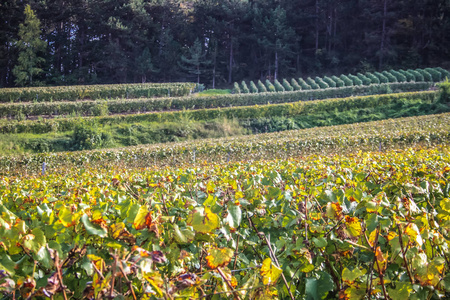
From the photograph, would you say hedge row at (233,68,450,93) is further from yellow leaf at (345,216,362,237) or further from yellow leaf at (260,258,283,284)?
yellow leaf at (260,258,283,284)

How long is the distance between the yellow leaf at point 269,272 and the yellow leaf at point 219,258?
13cm

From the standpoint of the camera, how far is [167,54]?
45500 mm

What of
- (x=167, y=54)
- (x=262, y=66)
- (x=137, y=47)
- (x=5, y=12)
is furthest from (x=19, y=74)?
(x=262, y=66)

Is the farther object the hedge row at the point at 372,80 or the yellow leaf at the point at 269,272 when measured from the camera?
the hedge row at the point at 372,80

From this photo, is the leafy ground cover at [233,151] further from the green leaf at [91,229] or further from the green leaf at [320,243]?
the green leaf at [91,229]

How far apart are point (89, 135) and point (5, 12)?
1323 inches

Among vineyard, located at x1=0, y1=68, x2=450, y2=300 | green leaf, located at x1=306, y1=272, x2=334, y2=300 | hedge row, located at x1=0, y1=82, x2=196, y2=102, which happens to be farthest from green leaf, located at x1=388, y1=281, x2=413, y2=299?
hedge row, located at x1=0, y1=82, x2=196, y2=102

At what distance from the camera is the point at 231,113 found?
25.4 m

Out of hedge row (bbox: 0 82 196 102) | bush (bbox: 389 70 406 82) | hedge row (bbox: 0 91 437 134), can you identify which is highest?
bush (bbox: 389 70 406 82)

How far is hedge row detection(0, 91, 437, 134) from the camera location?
70.7 ft

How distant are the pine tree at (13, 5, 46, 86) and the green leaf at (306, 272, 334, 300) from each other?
44.8 m

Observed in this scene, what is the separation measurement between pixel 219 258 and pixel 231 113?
2452cm

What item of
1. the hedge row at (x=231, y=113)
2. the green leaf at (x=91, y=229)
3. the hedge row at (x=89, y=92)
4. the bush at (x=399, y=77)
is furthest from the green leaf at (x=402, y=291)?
the bush at (x=399, y=77)

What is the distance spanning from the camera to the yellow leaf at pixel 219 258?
3.60 ft
